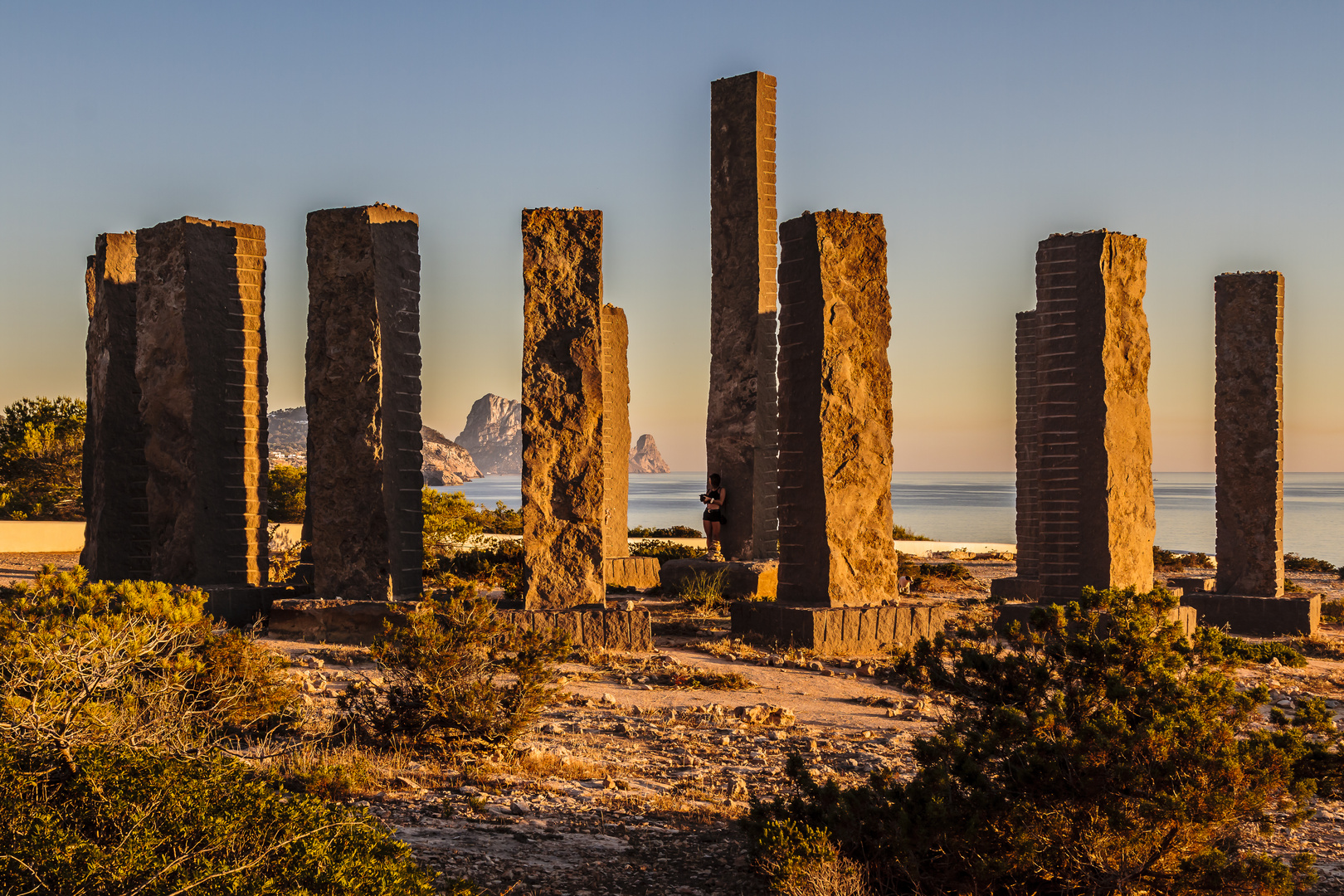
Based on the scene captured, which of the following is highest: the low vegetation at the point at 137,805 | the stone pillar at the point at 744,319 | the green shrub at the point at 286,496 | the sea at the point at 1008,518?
the stone pillar at the point at 744,319

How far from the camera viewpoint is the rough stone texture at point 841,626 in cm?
998

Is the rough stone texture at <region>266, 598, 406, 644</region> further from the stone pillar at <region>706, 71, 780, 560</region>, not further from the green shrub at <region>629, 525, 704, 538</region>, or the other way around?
the green shrub at <region>629, 525, 704, 538</region>

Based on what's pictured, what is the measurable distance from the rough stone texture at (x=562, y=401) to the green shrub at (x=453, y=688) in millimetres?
3269

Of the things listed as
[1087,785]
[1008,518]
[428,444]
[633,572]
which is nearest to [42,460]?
[633,572]

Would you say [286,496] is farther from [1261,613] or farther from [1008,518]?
[1008,518]

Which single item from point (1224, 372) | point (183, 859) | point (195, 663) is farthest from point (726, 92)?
point (183, 859)

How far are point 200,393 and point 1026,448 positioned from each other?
35.4ft

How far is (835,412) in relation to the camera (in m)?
10.2

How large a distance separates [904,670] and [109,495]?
30.6 feet

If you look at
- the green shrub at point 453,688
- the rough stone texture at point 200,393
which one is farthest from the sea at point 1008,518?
the green shrub at point 453,688

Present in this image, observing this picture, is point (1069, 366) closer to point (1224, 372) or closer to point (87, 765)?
point (1224, 372)

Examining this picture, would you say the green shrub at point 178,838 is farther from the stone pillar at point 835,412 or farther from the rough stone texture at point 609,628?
Result: the stone pillar at point 835,412

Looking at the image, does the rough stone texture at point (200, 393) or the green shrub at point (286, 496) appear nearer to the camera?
the rough stone texture at point (200, 393)

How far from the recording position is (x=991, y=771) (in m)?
4.23
